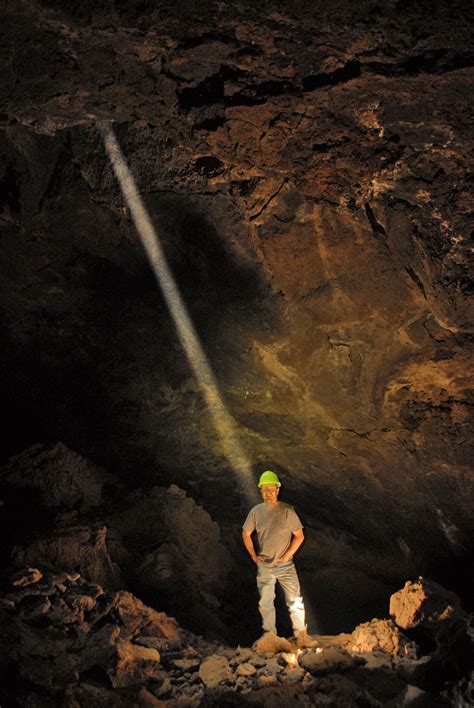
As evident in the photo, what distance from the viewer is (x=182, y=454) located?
15.7 feet

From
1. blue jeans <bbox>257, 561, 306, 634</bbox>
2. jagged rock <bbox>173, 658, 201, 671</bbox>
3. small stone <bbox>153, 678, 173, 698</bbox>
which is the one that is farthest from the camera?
blue jeans <bbox>257, 561, 306, 634</bbox>

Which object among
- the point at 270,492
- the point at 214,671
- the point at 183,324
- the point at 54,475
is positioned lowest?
the point at 214,671

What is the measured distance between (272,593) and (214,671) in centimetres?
94

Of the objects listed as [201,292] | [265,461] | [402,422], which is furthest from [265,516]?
[201,292]

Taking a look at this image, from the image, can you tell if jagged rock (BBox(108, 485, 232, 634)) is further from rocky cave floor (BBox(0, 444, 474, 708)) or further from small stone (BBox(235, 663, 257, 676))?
small stone (BBox(235, 663, 257, 676))

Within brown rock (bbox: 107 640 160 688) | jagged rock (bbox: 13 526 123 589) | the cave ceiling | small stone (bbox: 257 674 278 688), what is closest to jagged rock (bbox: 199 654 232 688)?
small stone (bbox: 257 674 278 688)

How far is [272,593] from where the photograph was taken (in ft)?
12.9

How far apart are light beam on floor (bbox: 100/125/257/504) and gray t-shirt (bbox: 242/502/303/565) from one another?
85 cm

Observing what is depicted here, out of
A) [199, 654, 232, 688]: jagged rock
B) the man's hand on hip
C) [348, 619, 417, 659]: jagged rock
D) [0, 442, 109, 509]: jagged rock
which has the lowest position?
[348, 619, 417, 659]: jagged rock

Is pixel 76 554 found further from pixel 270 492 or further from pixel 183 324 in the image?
Result: pixel 183 324

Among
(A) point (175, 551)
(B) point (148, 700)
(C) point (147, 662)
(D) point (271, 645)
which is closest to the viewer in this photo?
(B) point (148, 700)

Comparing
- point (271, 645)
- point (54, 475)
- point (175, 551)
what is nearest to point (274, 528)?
point (271, 645)

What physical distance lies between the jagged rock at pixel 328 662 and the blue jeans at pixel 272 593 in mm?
569

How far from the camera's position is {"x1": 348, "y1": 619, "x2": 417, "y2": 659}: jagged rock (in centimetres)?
323
